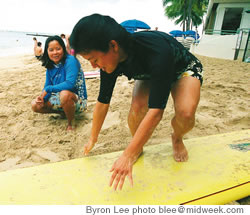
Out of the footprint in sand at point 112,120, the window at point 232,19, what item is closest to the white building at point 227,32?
the window at point 232,19

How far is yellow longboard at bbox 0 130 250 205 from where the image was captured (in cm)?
106

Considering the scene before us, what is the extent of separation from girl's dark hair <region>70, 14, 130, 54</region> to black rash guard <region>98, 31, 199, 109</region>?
17cm

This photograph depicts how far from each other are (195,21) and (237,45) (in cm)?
2206

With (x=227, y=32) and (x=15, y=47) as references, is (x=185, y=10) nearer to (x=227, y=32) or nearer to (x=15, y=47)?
(x=227, y=32)

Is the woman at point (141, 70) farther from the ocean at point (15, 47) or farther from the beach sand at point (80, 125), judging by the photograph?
the ocean at point (15, 47)

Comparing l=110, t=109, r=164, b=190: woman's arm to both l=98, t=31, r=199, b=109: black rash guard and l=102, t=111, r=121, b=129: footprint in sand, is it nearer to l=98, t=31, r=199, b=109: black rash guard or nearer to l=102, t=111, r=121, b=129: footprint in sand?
l=98, t=31, r=199, b=109: black rash guard

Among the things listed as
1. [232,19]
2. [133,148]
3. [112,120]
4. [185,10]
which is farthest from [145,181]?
[185,10]

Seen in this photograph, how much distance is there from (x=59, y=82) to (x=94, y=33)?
1.41m

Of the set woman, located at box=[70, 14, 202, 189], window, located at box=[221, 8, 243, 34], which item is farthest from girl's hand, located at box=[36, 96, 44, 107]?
window, located at box=[221, 8, 243, 34]

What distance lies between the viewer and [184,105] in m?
1.27

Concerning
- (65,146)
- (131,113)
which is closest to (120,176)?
(131,113)

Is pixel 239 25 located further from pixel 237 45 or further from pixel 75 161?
pixel 75 161

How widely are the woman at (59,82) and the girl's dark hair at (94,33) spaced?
1166 millimetres
